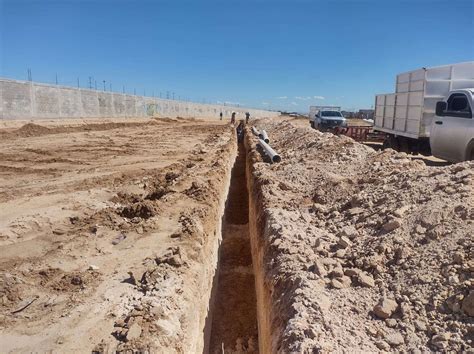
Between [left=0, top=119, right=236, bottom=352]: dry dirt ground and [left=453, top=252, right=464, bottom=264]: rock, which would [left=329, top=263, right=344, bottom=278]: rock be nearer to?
[left=453, top=252, right=464, bottom=264]: rock

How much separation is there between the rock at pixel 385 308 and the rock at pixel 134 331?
2.05 meters

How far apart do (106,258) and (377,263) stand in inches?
142

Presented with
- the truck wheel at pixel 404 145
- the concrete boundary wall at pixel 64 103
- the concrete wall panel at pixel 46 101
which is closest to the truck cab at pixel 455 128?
the truck wheel at pixel 404 145

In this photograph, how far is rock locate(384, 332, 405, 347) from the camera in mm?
2609

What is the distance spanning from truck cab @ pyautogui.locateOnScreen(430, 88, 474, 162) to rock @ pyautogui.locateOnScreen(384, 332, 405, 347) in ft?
20.9

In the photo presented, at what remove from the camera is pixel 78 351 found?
3289 mm

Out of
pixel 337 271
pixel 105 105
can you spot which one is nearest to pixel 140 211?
pixel 337 271

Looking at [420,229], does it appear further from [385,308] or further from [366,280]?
[385,308]

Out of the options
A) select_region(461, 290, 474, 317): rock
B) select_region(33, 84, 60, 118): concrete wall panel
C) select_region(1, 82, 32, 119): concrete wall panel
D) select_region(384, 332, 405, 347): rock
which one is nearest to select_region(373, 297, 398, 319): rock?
select_region(384, 332, 405, 347): rock

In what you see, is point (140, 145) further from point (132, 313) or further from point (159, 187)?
point (132, 313)

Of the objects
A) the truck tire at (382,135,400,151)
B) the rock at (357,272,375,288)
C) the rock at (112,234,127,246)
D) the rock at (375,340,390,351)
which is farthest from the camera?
the truck tire at (382,135,400,151)

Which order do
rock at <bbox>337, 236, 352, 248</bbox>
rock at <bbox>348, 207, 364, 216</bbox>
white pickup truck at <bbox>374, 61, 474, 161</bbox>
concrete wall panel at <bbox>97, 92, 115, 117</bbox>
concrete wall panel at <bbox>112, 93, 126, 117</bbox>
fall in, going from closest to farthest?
rock at <bbox>337, 236, 352, 248</bbox> → rock at <bbox>348, 207, 364, 216</bbox> → white pickup truck at <bbox>374, 61, 474, 161</bbox> → concrete wall panel at <bbox>97, 92, 115, 117</bbox> → concrete wall panel at <bbox>112, 93, 126, 117</bbox>

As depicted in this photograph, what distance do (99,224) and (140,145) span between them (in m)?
11.4

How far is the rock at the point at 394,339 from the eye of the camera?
103 inches
